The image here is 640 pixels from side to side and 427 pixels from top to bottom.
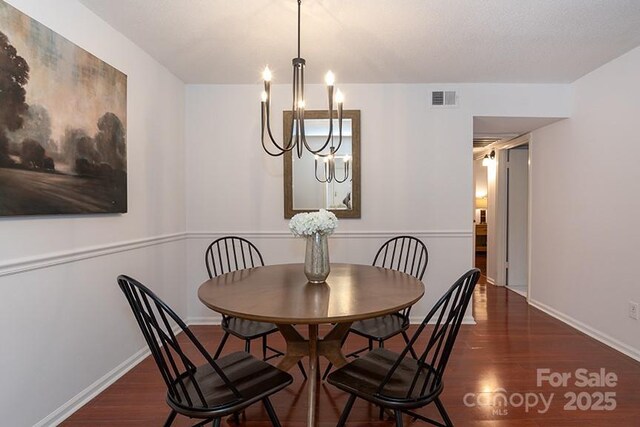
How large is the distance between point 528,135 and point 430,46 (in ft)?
7.52

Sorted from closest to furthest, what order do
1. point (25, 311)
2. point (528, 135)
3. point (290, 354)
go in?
point (25, 311), point (290, 354), point (528, 135)

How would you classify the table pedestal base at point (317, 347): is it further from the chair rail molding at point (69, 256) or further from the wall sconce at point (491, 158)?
the wall sconce at point (491, 158)

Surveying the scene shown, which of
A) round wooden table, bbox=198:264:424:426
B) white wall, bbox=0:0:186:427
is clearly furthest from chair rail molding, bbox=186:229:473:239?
round wooden table, bbox=198:264:424:426

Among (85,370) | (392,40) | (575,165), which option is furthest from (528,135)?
(85,370)

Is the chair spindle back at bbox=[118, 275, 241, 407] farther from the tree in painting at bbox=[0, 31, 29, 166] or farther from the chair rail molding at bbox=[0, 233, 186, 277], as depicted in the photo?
the tree in painting at bbox=[0, 31, 29, 166]

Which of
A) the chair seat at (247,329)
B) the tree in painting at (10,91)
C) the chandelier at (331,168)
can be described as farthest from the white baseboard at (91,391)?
the chandelier at (331,168)

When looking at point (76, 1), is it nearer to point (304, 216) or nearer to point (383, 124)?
point (304, 216)

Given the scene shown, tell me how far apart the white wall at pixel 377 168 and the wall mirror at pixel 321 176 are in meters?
0.09

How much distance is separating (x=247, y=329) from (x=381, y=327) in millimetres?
810

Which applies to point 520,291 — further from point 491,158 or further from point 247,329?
point 247,329

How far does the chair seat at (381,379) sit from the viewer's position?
1.38m

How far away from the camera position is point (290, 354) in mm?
1854

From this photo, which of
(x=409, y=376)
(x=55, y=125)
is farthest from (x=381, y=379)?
(x=55, y=125)

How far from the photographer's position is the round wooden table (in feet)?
4.63
